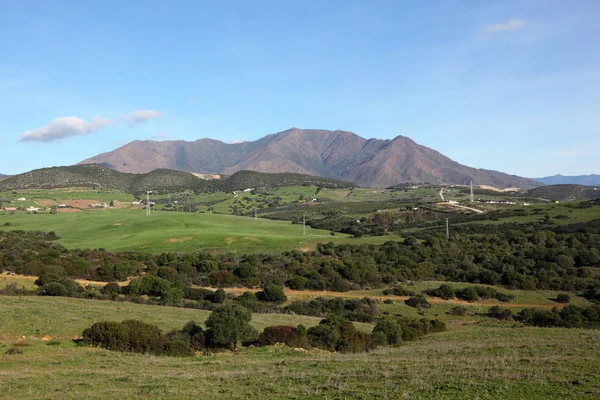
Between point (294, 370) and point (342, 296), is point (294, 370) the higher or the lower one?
the higher one

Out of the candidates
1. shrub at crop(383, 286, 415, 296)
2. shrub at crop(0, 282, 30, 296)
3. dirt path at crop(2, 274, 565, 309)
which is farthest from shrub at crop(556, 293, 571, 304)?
shrub at crop(0, 282, 30, 296)

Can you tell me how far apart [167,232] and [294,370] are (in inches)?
3026

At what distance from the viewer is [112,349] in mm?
24125

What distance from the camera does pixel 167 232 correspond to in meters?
91.4

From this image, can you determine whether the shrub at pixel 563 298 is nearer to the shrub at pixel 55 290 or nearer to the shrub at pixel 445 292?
the shrub at pixel 445 292

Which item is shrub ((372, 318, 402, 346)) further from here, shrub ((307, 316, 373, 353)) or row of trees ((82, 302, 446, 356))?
shrub ((307, 316, 373, 353))

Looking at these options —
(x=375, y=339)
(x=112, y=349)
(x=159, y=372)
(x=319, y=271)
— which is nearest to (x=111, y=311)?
(x=112, y=349)

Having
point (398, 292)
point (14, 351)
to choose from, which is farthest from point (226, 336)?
point (398, 292)

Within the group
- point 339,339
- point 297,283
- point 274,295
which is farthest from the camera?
point 297,283

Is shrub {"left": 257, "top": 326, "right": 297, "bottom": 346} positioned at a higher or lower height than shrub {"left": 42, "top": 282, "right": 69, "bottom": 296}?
lower

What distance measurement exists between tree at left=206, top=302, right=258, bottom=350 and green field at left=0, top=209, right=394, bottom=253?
163 feet

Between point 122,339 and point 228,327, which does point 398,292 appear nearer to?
point 228,327

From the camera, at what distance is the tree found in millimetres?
25672

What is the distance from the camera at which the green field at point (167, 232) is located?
266 ft
